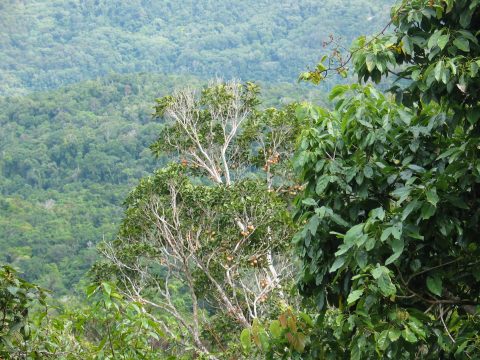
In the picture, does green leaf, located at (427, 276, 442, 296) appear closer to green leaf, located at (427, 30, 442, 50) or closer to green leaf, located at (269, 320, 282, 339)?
green leaf, located at (269, 320, 282, 339)

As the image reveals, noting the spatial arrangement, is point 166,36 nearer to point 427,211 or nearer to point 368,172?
point 368,172

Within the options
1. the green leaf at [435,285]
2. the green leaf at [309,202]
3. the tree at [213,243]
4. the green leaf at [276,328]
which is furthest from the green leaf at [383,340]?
the tree at [213,243]

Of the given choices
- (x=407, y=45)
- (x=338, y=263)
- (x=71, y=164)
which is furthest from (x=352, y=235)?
(x=71, y=164)

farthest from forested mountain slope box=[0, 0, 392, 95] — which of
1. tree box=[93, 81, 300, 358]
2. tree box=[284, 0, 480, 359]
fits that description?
tree box=[284, 0, 480, 359]

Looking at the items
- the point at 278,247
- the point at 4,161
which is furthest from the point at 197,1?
the point at 278,247

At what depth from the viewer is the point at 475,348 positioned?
3141mm

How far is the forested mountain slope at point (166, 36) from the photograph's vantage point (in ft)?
264

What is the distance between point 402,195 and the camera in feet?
10.7

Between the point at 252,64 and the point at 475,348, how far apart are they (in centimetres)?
7884

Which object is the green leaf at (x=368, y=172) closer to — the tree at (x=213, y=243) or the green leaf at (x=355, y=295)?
the green leaf at (x=355, y=295)

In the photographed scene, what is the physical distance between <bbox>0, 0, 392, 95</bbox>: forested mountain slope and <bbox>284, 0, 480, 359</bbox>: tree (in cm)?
6934

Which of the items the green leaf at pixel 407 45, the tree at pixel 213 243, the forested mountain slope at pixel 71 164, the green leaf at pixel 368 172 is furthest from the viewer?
the forested mountain slope at pixel 71 164

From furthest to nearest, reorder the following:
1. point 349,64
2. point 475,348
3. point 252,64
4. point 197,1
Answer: point 197,1
point 252,64
point 349,64
point 475,348

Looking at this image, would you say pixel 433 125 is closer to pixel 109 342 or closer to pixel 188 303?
pixel 109 342
